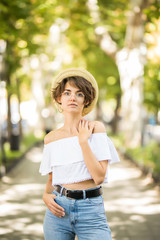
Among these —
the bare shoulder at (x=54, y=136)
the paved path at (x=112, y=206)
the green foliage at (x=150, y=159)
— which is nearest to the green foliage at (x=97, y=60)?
the green foliage at (x=150, y=159)

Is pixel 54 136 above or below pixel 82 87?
below

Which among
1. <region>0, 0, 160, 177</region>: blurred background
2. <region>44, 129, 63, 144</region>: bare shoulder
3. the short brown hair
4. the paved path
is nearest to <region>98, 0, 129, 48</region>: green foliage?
<region>0, 0, 160, 177</region>: blurred background

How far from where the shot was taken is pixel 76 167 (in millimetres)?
2625

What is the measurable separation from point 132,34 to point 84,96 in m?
14.8

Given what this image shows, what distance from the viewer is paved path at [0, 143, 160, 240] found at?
581 centimetres

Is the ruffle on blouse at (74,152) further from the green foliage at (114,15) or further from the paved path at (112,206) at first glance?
the green foliage at (114,15)

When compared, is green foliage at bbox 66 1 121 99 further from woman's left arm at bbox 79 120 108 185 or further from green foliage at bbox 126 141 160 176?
woman's left arm at bbox 79 120 108 185

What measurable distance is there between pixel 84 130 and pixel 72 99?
0.79ft

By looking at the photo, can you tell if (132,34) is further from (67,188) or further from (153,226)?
(67,188)

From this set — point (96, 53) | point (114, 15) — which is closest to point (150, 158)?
point (114, 15)

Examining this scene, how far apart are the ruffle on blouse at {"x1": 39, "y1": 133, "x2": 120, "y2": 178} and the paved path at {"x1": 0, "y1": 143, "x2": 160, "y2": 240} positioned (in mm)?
3073

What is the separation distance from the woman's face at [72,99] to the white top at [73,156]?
204mm

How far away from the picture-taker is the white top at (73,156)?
8.56 feet

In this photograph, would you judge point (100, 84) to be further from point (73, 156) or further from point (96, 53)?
point (73, 156)
